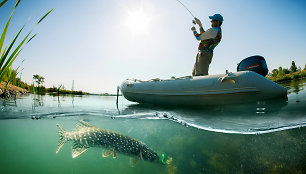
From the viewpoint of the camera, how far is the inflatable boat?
3365 mm

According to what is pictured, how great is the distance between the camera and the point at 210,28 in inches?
170

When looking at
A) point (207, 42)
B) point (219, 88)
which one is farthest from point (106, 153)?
point (207, 42)

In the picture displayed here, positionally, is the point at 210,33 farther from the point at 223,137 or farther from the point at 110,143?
the point at 110,143

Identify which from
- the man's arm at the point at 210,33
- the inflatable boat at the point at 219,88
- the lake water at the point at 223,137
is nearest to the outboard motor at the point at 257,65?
the inflatable boat at the point at 219,88

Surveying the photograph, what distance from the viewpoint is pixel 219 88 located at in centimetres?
353

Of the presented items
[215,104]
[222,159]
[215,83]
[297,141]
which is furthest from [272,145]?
[215,83]

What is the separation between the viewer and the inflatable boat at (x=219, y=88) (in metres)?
3.37

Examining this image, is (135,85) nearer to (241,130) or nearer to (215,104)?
(215,104)

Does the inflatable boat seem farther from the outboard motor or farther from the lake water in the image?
the lake water

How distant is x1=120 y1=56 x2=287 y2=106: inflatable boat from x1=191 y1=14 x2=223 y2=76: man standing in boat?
0.88 metres

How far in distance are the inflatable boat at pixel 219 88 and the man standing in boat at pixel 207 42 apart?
0.88 metres

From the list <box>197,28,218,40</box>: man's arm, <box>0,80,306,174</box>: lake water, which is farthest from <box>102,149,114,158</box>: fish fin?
<box>197,28,218,40</box>: man's arm

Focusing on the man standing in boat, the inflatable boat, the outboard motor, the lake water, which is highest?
the man standing in boat

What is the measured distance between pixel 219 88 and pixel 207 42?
6.12 feet
